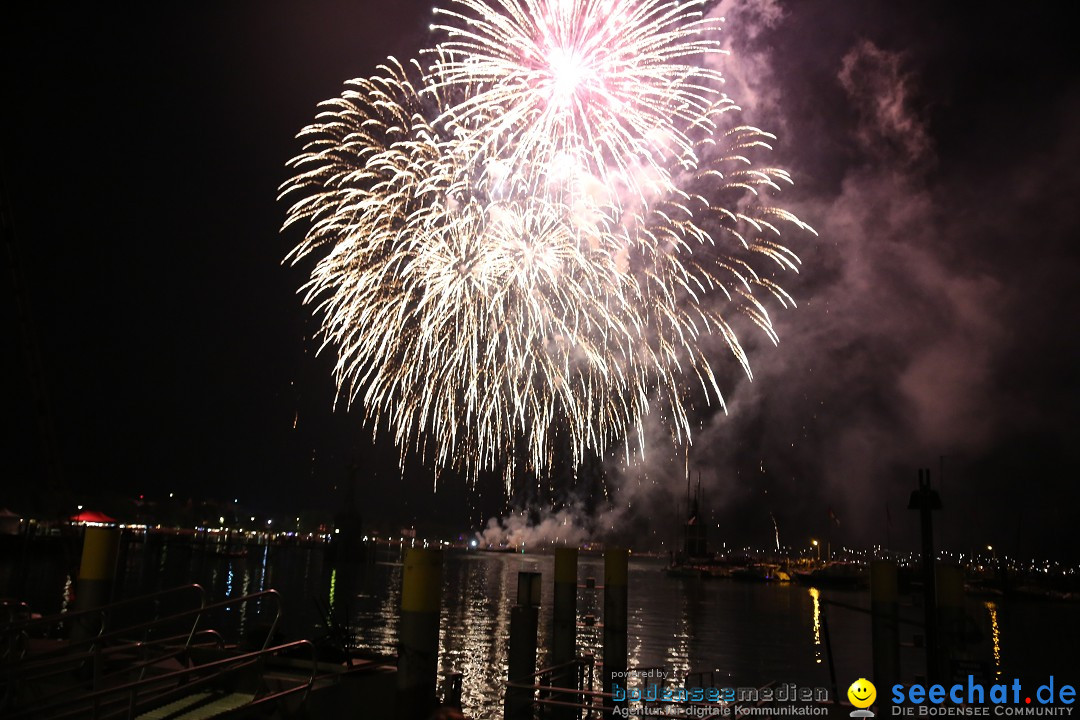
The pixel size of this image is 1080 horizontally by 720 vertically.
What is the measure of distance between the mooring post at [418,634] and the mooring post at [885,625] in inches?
333

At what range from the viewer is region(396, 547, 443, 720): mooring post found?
11477 millimetres

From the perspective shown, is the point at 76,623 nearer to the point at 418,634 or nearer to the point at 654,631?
the point at 418,634

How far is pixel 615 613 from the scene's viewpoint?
20.2 m

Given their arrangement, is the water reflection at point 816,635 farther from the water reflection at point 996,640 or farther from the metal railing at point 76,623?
the metal railing at point 76,623

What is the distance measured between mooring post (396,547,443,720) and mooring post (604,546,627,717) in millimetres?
9042

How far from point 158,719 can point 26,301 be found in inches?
836

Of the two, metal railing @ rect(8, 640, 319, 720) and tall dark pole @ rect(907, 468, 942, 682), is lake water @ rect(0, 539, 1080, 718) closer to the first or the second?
tall dark pole @ rect(907, 468, 942, 682)

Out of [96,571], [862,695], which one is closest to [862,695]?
[862,695]

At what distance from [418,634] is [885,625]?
9178 millimetres

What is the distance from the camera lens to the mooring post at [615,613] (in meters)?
20.2

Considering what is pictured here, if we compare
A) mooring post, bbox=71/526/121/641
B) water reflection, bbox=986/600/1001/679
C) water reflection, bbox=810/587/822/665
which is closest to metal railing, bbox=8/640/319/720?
mooring post, bbox=71/526/121/641

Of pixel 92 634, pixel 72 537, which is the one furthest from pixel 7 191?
pixel 92 634

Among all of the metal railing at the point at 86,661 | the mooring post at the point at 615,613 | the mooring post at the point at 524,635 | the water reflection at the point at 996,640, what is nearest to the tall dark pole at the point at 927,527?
the mooring post at the point at 615,613

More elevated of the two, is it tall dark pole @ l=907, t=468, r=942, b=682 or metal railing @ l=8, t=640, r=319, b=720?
tall dark pole @ l=907, t=468, r=942, b=682
